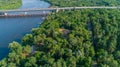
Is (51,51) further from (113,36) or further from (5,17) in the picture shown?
(5,17)

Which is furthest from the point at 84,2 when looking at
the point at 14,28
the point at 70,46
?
the point at 70,46

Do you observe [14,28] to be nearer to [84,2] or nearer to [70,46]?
[70,46]

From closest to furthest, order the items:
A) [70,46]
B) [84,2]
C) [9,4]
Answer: [70,46] < [9,4] < [84,2]

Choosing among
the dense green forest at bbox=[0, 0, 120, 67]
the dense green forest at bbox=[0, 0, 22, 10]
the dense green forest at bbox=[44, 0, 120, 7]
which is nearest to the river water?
the dense green forest at bbox=[0, 0, 120, 67]

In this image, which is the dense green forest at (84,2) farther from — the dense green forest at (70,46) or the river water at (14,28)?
the dense green forest at (70,46)

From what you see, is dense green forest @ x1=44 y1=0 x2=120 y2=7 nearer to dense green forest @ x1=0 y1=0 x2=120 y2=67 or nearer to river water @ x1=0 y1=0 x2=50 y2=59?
river water @ x1=0 y1=0 x2=50 y2=59

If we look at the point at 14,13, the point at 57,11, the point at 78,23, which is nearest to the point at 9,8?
the point at 14,13
